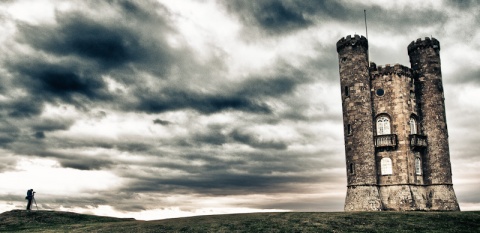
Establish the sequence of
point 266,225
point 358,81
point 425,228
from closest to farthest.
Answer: point 425,228 < point 266,225 < point 358,81

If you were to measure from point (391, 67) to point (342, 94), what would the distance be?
684cm

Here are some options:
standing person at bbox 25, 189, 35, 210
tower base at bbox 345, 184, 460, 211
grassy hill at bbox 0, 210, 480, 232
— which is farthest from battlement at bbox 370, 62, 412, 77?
standing person at bbox 25, 189, 35, 210

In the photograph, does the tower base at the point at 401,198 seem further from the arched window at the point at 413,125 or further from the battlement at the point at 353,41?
the battlement at the point at 353,41

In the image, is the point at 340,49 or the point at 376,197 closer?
the point at 376,197

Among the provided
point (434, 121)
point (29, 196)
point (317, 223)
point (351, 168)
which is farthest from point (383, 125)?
point (29, 196)

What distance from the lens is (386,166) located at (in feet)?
159

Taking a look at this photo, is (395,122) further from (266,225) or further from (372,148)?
(266,225)

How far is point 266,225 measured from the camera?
29.0 m

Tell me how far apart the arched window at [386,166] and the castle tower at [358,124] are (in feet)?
5.10

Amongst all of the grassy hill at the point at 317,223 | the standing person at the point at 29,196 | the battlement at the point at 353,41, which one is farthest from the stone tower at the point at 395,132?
the standing person at the point at 29,196

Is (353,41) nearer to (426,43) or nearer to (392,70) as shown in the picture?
(392,70)

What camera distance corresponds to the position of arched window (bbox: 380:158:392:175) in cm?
4806

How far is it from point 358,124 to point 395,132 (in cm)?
447

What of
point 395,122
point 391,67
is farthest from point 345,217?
point 391,67
